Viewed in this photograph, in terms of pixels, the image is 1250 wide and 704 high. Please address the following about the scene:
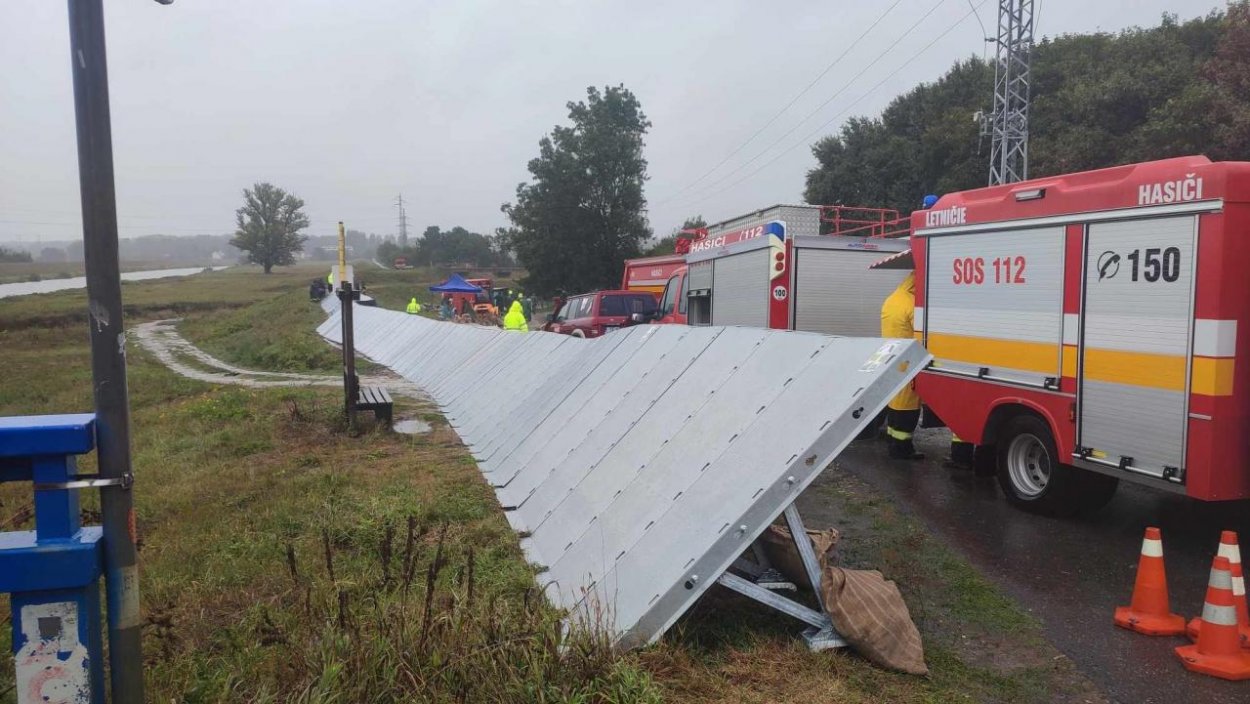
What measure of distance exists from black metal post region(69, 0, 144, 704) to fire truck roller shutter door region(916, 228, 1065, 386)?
634 centimetres

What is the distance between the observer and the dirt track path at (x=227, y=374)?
17375 millimetres

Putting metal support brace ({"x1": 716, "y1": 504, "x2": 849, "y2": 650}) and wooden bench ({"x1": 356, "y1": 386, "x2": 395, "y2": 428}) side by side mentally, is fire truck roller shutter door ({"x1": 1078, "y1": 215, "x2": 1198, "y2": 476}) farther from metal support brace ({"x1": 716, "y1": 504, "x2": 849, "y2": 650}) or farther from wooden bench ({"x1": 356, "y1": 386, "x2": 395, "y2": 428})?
wooden bench ({"x1": 356, "y1": 386, "x2": 395, "y2": 428})

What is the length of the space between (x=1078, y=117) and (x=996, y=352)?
28638mm

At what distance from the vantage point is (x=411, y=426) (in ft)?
36.6

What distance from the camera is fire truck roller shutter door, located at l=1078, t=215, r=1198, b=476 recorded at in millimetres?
5352

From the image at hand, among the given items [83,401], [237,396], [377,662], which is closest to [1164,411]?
[377,662]

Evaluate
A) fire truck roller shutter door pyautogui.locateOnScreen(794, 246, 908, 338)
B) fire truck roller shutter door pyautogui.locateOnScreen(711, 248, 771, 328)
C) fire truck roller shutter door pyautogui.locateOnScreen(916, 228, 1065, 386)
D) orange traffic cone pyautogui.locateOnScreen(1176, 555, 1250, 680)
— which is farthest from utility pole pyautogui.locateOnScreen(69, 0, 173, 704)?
fire truck roller shutter door pyautogui.locateOnScreen(794, 246, 908, 338)

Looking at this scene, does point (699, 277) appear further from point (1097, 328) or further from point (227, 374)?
point (227, 374)

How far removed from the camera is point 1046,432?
655 cm

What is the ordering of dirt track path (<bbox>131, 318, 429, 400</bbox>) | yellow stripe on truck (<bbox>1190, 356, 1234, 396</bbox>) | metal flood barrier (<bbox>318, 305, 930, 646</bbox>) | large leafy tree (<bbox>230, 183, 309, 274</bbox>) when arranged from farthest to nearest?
1. large leafy tree (<bbox>230, 183, 309, 274</bbox>)
2. dirt track path (<bbox>131, 318, 429, 400</bbox>)
3. yellow stripe on truck (<bbox>1190, 356, 1234, 396</bbox>)
4. metal flood barrier (<bbox>318, 305, 930, 646</bbox>)

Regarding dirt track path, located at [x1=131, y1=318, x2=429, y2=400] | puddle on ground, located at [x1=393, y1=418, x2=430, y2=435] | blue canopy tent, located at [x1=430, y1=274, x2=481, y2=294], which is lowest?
dirt track path, located at [x1=131, y1=318, x2=429, y2=400]

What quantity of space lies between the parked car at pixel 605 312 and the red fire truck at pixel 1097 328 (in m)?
11.6

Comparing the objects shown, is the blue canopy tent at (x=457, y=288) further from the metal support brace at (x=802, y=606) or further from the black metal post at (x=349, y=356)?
the metal support brace at (x=802, y=606)

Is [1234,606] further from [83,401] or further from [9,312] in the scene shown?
[9,312]
